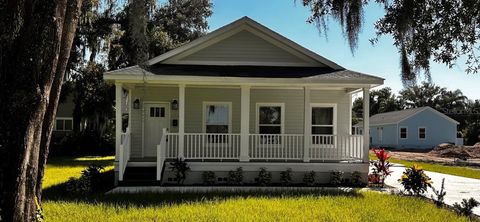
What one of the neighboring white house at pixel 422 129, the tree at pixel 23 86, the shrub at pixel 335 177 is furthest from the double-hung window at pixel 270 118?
the neighboring white house at pixel 422 129

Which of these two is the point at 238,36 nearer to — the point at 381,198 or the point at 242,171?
the point at 242,171

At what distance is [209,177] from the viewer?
13492 millimetres

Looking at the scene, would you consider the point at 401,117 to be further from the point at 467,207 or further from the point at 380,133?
the point at 467,207

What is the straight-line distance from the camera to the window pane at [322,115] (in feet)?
53.7

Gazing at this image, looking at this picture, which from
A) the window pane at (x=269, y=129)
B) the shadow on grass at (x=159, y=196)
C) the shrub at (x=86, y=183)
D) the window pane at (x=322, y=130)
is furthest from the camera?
the window pane at (x=322, y=130)

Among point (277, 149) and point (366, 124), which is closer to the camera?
point (366, 124)

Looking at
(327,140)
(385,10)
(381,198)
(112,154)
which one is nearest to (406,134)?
(112,154)

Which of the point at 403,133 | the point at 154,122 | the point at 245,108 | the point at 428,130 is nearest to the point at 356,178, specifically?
the point at 245,108

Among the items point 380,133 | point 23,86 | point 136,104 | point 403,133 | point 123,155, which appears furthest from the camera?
point 380,133

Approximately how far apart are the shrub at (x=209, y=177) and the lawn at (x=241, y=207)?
2.12 m

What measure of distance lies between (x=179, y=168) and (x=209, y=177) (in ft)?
3.04

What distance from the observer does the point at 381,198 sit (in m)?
11.1

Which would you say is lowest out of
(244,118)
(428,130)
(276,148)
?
(276,148)

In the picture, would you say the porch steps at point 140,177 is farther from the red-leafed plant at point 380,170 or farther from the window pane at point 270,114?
the red-leafed plant at point 380,170
